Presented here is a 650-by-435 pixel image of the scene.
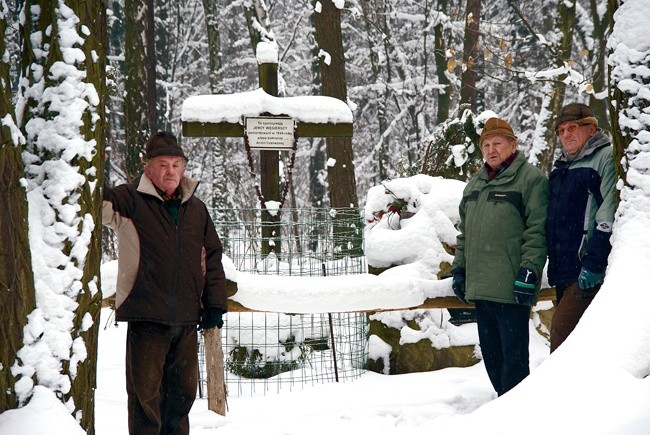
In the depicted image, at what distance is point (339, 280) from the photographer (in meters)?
4.37

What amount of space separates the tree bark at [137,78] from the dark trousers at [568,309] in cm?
708

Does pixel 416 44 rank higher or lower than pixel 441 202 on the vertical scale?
higher

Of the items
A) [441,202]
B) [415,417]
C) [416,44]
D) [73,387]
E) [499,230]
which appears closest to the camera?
[73,387]

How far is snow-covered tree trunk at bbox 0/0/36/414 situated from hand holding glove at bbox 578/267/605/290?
2.39 meters

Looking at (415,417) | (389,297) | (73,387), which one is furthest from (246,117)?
(73,387)

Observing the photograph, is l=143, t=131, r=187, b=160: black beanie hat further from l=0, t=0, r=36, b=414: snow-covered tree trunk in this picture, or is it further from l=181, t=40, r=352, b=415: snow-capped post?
l=181, t=40, r=352, b=415: snow-capped post

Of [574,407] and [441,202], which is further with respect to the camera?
[441,202]

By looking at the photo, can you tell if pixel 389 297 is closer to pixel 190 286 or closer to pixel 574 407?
pixel 190 286

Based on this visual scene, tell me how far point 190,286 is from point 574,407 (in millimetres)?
1997

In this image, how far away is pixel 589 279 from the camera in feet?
9.89

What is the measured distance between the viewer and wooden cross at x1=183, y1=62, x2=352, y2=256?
5750 millimetres

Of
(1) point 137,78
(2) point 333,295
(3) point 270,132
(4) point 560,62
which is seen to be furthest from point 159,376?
(4) point 560,62

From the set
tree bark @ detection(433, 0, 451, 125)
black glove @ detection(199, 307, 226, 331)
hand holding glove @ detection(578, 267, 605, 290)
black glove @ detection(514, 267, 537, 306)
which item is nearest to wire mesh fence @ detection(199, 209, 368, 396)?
black glove @ detection(199, 307, 226, 331)

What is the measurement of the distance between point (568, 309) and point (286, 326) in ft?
9.07
